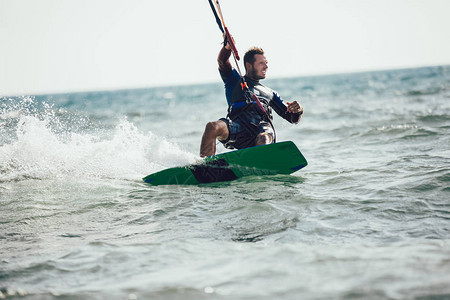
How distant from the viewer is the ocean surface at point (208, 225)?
268 centimetres

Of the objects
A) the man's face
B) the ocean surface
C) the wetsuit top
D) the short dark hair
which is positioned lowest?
the ocean surface

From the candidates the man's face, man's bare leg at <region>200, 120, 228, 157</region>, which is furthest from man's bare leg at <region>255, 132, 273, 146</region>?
the man's face

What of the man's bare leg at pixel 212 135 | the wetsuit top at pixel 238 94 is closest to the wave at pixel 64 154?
the man's bare leg at pixel 212 135

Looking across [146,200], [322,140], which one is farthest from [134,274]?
[322,140]

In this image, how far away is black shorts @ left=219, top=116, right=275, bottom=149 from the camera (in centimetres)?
592

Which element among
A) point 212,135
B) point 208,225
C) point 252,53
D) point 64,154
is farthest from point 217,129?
point 64,154

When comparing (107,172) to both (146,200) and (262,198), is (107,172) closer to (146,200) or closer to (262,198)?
(146,200)

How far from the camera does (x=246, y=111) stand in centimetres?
594

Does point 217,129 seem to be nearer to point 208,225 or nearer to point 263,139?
point 263,139

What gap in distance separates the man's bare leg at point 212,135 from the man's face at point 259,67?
36.2 inches

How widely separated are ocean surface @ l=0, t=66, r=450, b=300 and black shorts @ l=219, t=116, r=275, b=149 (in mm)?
556

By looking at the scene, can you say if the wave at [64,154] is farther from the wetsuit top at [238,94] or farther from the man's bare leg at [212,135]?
the wetsuit top at [238,94]

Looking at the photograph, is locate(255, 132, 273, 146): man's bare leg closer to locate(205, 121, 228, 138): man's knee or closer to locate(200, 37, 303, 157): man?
locate(200, 37, 303, 157): man

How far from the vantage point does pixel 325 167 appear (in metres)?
7.01
